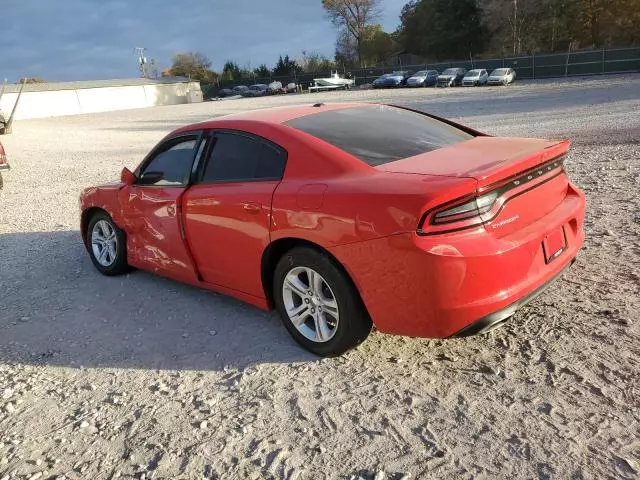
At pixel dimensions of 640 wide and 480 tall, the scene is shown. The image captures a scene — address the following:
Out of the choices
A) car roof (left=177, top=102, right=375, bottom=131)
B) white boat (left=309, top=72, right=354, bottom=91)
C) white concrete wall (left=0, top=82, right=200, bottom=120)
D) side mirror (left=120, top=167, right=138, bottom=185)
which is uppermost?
white concrete wall (left=0, top=82, right=200, bottom=120)

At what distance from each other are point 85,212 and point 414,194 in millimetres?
Result: 4061

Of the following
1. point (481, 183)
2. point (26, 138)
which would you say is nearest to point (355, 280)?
point (481, 183)

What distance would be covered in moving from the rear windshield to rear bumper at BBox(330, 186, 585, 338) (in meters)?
0.72

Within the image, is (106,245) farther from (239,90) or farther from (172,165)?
Answer: (239,90)

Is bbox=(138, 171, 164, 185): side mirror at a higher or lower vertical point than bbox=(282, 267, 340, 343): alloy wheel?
higher

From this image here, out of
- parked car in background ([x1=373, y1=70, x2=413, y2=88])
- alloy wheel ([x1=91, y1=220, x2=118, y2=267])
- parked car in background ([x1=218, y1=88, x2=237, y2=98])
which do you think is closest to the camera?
alloy wheel ([x1=91, y1=220, x2=118, y2=267])

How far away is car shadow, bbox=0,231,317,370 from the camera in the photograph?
377 centimetres

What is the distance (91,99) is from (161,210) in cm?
6514

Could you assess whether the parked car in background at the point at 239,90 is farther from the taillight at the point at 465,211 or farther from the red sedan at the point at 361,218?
the taillight at the point at 465,211

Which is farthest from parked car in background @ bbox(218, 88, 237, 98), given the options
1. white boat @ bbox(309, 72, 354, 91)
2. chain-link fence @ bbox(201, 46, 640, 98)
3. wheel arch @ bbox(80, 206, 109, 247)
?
wheel arch @ bbox(80, 206, 109, 247)

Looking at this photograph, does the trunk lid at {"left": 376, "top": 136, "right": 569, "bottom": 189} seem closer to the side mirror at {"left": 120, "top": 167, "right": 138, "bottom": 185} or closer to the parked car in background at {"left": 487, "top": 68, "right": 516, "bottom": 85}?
the side mirror at {"left": 120, "top": 167, "right": 138, "bottom": 185}

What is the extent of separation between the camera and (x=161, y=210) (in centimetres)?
452

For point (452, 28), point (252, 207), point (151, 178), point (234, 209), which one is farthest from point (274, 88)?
point (252, 207)

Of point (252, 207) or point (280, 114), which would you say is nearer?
point (252, 207)
